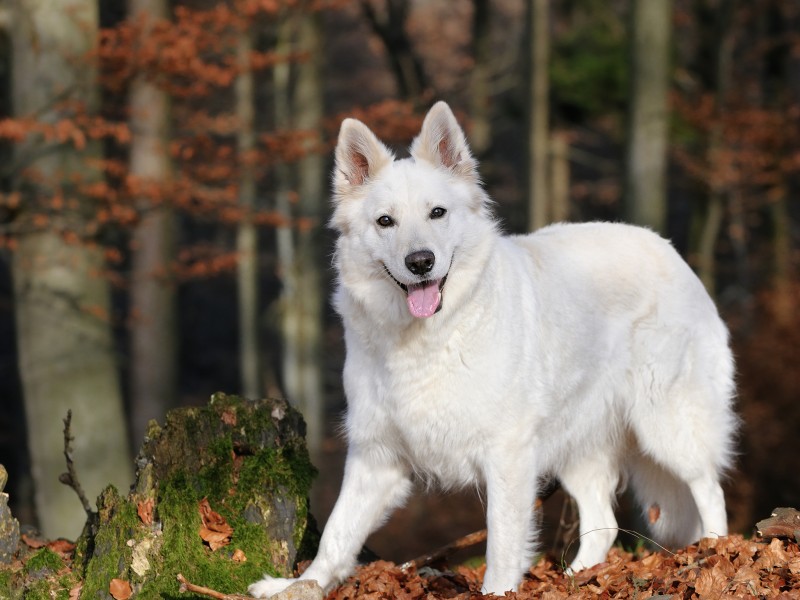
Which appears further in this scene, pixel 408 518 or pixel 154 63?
pixel 408 518

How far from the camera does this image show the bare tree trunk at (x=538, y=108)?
1371 cm

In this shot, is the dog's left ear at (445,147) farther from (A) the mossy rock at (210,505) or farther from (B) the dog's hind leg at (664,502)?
(B) the dog's hind leg at (664,502)

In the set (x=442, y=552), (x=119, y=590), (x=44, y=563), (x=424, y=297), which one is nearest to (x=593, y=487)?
(x=442, y=552)

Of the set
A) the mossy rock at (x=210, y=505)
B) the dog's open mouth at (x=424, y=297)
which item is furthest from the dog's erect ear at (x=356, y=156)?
the mossy rock at (x=210, y=505)

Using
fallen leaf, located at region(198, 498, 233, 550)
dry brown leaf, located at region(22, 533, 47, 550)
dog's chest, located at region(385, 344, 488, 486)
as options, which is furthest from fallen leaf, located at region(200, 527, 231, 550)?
dog's chest, located at region(385, 344, 488, 486)

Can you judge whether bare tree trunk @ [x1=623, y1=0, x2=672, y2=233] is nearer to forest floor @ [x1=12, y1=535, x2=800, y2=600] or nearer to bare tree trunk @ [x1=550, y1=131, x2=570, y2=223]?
forest floor @ [x1=12, y1=535, x2=800, y2=600]

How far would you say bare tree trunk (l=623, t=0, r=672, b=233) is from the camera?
10031 millimetres

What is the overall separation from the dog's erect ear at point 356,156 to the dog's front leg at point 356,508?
1.26 meters

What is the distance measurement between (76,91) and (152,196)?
108cm

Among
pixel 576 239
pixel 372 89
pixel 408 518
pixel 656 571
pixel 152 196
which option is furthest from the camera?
pixel 372 89

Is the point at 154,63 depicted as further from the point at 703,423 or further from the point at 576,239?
the point at 703,423

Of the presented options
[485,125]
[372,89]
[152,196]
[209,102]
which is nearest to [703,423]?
[152,196]

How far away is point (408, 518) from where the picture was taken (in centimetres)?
1794

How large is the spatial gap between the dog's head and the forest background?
3.45ft
